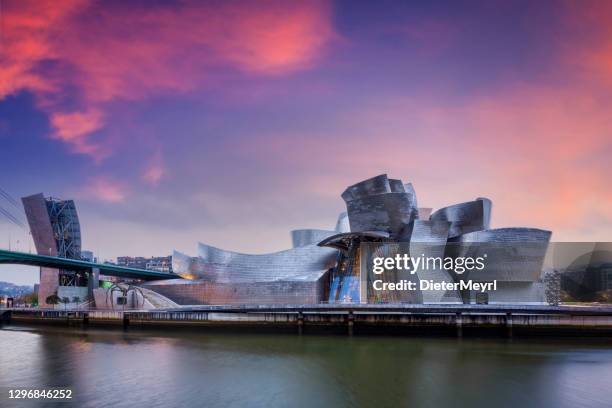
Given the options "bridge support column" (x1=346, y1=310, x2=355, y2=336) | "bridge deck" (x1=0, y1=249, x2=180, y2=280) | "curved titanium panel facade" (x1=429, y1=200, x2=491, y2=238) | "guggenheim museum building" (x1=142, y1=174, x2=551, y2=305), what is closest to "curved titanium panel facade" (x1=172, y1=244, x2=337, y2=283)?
"guggenheim museum building" (x1=142, y1=174, x2=551, y2=305)

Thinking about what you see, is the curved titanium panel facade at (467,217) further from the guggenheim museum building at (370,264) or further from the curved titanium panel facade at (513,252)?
the curved titanium panel facade at (513,252)

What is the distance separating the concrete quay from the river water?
2.02 m

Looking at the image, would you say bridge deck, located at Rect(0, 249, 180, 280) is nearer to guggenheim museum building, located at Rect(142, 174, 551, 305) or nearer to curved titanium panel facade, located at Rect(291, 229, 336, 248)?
guggenheim museum building, located at Rect(142, 174, 551, 305)

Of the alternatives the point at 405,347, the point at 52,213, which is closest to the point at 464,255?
the point at 405,347

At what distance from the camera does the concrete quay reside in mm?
28516

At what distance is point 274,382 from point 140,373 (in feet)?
17.8

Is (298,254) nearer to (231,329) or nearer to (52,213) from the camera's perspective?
(231,329)

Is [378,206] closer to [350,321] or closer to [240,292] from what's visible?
[350,321]

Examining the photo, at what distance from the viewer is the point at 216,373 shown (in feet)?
57.6

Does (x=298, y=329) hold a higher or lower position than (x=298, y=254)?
lower

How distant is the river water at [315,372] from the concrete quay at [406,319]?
202cm

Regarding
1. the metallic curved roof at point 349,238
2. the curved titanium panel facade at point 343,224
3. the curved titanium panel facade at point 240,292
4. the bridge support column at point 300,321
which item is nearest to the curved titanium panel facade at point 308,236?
the curved titanium panel facade at point 343,224

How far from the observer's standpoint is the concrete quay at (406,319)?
28.5 m

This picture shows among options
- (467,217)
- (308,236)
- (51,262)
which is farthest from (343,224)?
(51,262)
